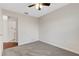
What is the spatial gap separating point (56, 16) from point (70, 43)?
1598mm

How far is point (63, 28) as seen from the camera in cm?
392

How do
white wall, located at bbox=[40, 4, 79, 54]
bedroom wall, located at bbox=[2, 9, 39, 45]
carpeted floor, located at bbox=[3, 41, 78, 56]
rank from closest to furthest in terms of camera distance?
1. carpeted floor, located at bbox=[3, 41, 78, 56]
2. white wall, located at bbox=[40, 4, 79, 54]
3. bedroom wall, located at bbox=[2, 9, 39, 45]

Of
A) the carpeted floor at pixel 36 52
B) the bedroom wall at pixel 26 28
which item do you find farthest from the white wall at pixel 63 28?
the bedroom wall at pixel 26 28

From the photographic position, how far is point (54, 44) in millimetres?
4645

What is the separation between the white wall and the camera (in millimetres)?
3279

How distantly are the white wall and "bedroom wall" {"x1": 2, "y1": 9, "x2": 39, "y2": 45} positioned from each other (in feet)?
2.44

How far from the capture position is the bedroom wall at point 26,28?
Answer: 4.71m

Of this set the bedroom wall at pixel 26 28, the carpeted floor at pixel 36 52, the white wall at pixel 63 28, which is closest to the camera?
the carpeted floor at pixel 36 52

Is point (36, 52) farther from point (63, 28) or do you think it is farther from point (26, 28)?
point (26, 28)

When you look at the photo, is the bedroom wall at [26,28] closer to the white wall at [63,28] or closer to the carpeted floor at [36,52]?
the white wall at [63,28]

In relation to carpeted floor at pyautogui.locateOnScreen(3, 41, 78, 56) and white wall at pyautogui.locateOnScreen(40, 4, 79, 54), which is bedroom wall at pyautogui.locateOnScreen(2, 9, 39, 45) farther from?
carpeted floor at pyautogui.locateOnScreen(3, 41, 78, 56)

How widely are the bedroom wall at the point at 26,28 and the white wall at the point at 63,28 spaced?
742 millimetres

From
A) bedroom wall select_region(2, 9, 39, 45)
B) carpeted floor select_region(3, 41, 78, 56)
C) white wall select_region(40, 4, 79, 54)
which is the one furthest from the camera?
bedroom wall select_region(2, 9, 39, 45)

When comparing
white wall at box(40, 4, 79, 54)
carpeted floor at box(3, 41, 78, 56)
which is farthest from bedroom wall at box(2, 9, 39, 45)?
carpeted floor at box(3, 41, 78, 56)
